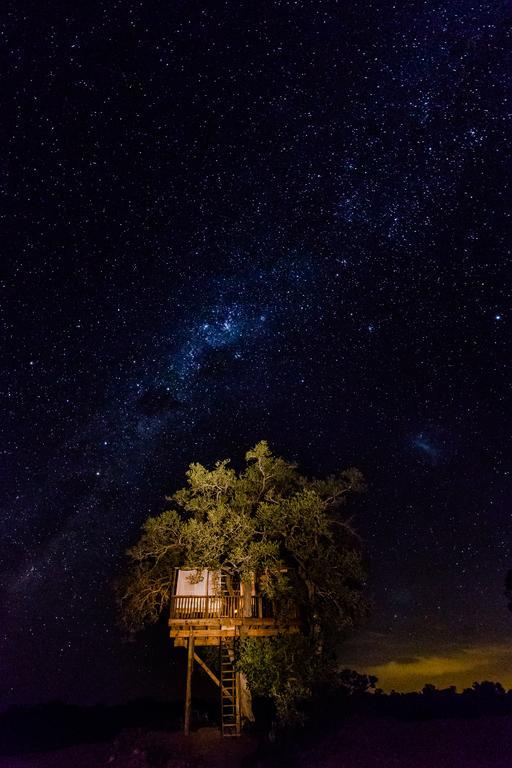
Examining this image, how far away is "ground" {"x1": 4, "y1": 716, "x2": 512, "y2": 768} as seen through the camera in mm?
15617

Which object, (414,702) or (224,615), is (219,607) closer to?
(224,615)

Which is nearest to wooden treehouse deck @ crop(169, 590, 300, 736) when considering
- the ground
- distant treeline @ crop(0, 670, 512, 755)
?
the ground

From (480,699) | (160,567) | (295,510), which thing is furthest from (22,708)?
(295,510)

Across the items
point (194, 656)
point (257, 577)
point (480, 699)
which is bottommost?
point (480, 699)

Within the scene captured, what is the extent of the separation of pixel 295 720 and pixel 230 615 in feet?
13.6

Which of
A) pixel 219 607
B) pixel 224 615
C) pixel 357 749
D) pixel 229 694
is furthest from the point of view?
pixel 229 694

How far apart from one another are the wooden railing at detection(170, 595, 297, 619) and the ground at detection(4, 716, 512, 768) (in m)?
4.18

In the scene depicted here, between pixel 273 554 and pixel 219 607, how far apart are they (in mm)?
3367

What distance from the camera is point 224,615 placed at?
66.2 ft

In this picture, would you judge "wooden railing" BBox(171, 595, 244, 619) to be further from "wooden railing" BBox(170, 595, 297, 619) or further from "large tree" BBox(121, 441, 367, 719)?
"large tree" BBox(121, 441, 367, 719)

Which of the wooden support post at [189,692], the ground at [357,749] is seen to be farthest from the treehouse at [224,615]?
the ground at [357,749]

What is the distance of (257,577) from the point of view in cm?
1933

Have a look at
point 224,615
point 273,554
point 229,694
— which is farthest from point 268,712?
point 273,554

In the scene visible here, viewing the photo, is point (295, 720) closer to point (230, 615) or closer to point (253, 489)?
point (230, 615)
